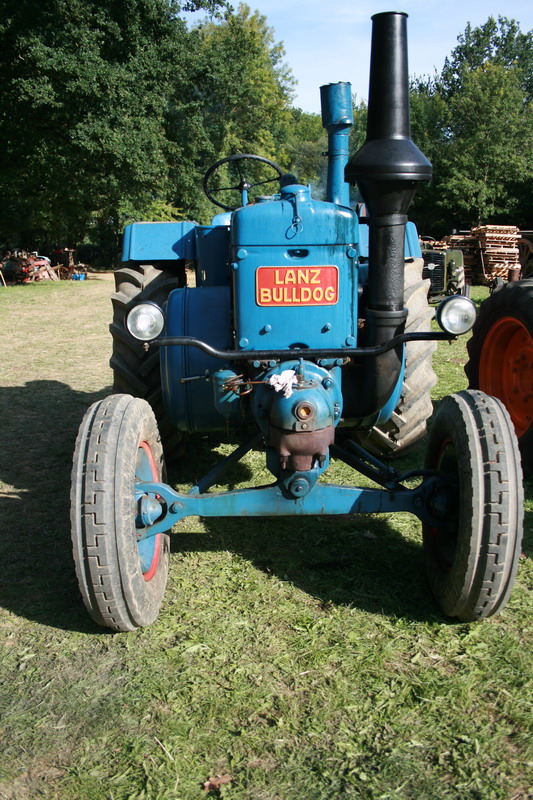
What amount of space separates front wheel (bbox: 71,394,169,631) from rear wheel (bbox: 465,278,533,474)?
2.89 metres

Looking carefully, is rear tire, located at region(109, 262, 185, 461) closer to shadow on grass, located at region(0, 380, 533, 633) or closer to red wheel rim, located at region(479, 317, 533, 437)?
shadow on grass, located at region(0, 380, 533, 633)

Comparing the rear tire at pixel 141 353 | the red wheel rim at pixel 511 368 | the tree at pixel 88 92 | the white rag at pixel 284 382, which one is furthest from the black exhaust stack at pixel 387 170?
the tree at pixel 88 92

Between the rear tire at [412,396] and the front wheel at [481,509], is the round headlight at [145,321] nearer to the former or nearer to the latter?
the front wheel at [481,509]

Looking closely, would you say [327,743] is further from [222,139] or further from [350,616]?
Answer: [222,139]

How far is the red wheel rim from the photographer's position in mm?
5043

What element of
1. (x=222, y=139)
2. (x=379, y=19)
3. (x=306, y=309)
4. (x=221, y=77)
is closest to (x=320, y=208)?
(x=306, y=309)

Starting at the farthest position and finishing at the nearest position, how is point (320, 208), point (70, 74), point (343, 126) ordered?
point (70, 74), point (343, 126), point (320, 208)

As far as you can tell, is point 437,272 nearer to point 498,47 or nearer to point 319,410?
point 319,410

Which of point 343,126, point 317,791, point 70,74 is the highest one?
point 70,74

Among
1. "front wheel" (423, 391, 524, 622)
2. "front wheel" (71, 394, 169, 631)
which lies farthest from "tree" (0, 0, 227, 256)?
"front wheel" (423, 391, 524, 622)

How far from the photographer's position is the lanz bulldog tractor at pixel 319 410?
9.05 ft

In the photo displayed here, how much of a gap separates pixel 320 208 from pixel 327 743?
2.07 meters

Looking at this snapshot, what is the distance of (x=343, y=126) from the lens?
3.85 metres

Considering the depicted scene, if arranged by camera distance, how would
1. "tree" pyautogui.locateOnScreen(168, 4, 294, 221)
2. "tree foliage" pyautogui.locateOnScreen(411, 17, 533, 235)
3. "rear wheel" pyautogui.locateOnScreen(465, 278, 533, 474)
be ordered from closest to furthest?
"rear wheel" pyautogui.locateOnScreen(465, 278, 533, 474) < "tree" pyautogui.locateOnScreen(168, 4, 294, 221) < "tree foliage" pyautogui.locateOnScreen(411, 17, 533, 235)
